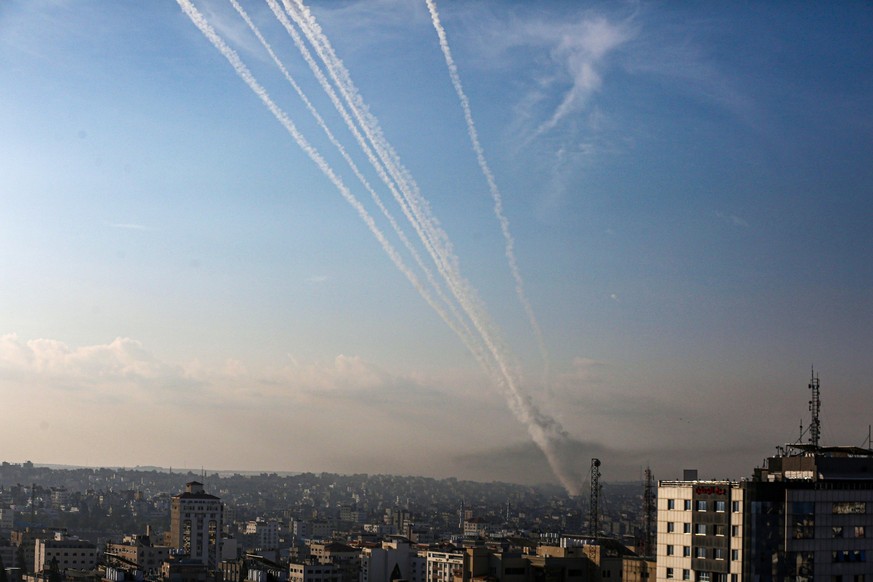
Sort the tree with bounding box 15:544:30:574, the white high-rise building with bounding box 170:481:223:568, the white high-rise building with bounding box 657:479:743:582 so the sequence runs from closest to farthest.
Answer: the white high-rise building with bounding box 657:479:743:582
the tree with bounding box 15:544:30:574
the white high-rise building with bounding box 170:481:223:568

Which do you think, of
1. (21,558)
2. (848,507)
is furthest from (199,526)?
(848,507)

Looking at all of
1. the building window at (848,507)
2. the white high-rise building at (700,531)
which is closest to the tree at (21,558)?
the white high-rise building at (700,531)

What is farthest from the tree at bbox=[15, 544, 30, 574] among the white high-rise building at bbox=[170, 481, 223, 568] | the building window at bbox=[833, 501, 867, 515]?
the building window at bbox=[833, 501, 867, 515]

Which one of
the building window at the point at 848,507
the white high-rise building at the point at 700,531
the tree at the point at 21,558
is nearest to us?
the white high-rise building at the point at 700,531

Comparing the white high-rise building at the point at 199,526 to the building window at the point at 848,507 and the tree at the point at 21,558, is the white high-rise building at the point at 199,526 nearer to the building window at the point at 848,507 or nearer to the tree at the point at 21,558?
the tree at the point at 21,558

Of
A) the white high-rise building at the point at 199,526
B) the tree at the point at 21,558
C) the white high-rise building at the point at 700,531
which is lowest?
the tree at the point at 21,558

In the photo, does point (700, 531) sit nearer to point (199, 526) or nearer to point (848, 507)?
point (848, 507)

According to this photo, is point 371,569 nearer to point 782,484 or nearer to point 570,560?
point 570,560

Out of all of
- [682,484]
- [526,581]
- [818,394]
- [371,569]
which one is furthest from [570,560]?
[371,569]

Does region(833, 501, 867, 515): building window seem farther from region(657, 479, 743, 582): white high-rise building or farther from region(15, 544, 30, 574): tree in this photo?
region(15, 544, 30, 574): tree

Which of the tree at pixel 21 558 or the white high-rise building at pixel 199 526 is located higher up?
the white high-rise building at pixel 199 526

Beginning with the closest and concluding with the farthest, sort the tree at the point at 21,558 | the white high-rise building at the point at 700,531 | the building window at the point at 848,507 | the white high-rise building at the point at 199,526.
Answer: the white high-rise building at the point at 700,531 < the building window at the point at 848,507 < the tree at the point at 21,558 < the white high-rise building at the point at 199,526

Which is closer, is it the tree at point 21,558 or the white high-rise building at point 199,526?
the tree at point 21,558
